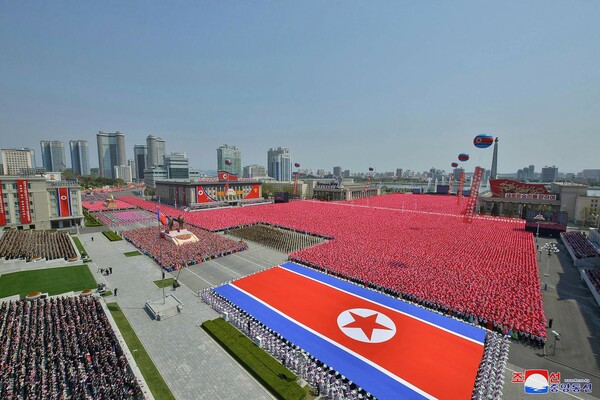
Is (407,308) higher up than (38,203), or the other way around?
(38,203)

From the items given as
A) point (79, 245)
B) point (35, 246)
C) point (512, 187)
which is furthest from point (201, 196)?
point (512, 187)

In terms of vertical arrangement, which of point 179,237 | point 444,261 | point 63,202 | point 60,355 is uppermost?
point 63,202

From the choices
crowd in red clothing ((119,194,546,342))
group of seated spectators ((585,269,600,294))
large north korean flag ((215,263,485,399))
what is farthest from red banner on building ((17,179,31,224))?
group of seated spectators ((585,269,600,294))

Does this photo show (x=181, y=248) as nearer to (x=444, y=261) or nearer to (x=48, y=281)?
(x=48, y=281)

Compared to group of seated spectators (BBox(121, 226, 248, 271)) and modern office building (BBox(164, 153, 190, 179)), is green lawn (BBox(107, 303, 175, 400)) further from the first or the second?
modern office building (BBox(164, 153, 190, 179))

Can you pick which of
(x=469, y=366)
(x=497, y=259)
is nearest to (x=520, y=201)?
(x=497, y=259)

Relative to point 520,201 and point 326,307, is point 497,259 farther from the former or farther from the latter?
point 520,201

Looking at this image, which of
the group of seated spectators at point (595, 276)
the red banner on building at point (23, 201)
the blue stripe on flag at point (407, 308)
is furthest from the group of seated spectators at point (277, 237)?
the red banner on building at point (23, 201)
